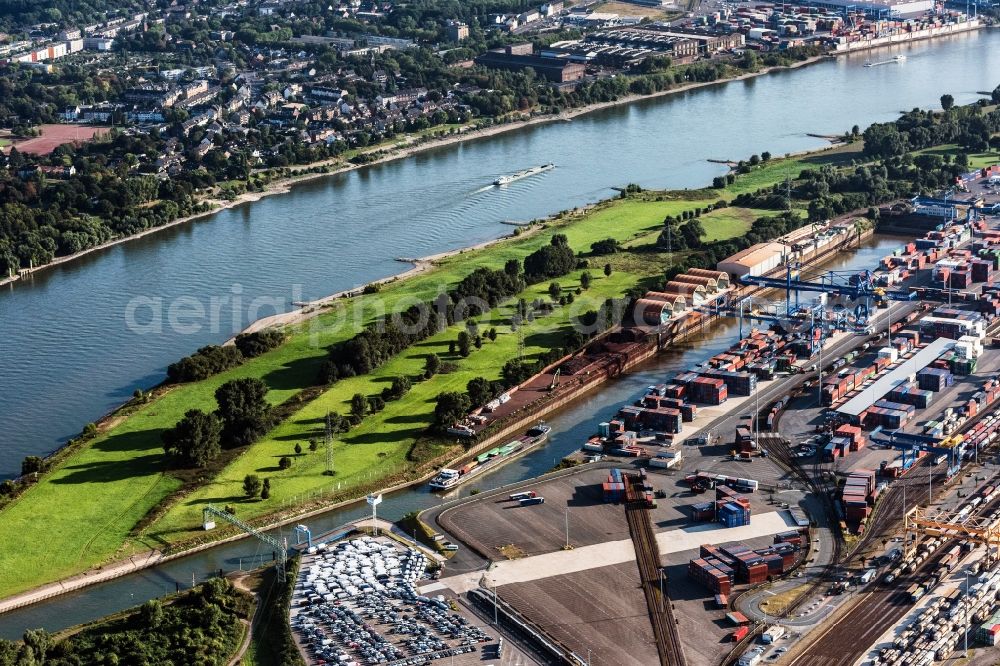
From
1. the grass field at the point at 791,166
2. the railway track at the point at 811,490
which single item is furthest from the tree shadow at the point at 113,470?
the grass field at the point at 791,166

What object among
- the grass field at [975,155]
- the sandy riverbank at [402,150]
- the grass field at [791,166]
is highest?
the sandy riverbank at [402,150]

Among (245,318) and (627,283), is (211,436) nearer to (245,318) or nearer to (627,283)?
(245,318)

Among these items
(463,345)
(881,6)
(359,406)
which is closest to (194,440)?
(359,406)

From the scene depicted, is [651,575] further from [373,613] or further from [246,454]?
[246,454]

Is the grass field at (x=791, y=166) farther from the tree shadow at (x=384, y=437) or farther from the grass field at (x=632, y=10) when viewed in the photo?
the grass field at (x=632, y=10)

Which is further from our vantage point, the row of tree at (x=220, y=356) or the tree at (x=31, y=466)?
the row of tree at (x=220, y=356)
